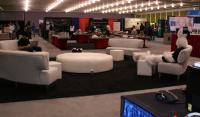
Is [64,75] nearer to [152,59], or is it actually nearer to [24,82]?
[24,82]

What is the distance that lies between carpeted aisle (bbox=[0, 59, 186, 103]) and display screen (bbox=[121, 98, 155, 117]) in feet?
10.2

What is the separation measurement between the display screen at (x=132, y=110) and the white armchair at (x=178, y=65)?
14.9 feet

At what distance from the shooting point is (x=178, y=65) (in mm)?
6629

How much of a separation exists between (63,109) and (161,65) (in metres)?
3.22

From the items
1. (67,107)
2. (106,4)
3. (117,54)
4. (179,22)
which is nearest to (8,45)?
(117,54)

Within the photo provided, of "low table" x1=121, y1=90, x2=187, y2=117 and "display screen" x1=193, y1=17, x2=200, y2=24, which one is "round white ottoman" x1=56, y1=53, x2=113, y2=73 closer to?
"low table" x1=121, y1=90, x2=187, y2=117

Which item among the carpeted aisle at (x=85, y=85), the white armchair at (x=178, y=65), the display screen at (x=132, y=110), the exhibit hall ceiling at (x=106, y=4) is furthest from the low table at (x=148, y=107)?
the exhibit hall ceiling at (x=106, y=4)

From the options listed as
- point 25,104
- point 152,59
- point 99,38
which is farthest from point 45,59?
point 99,38

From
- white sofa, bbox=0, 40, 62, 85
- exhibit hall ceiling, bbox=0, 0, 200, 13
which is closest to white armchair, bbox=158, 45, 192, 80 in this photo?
white sofa, bbox=0, 40, 62, 85

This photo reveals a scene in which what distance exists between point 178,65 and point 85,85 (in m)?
2.30

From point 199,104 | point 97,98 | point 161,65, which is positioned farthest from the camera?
point 161,65

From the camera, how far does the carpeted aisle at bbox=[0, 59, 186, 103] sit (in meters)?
5.35

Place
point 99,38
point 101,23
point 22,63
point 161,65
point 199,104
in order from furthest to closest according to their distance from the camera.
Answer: point 101,23 → point 99,38 → point 161,65 → point 22,63 → point 199,104

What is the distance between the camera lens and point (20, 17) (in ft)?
117
